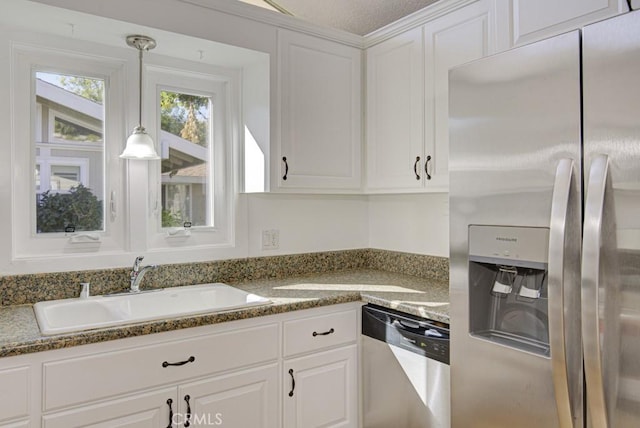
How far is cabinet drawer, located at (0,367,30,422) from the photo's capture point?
1.33m

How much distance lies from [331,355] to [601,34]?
1553 mm

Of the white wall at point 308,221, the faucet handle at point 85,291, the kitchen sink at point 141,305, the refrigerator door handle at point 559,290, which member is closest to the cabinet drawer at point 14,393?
the kitchen sink at point 141,305

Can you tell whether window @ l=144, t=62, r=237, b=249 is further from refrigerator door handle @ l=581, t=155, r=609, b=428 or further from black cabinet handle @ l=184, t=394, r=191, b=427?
refrigerator door handle @ l=581, t=155, r=609, b=428

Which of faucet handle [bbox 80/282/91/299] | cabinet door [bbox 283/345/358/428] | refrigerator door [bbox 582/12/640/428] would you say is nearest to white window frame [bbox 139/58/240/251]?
faucet handle [bbox 80/282/91/299]

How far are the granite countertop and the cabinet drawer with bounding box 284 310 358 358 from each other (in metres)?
0.08

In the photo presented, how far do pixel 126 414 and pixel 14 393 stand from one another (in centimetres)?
35

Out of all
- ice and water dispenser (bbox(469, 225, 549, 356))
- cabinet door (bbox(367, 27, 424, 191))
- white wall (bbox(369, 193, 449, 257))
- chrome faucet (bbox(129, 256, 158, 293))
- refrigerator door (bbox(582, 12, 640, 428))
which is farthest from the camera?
white wall (bbox(369, 193, 449, 257))

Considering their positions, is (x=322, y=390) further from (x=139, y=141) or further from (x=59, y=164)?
(x=59, y=164)

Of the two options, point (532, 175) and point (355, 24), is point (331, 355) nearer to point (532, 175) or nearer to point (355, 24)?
point (532, 175)

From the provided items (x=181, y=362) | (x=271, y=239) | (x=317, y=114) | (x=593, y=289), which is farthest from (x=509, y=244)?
(x=271, y=239)

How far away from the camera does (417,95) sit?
2203 mm

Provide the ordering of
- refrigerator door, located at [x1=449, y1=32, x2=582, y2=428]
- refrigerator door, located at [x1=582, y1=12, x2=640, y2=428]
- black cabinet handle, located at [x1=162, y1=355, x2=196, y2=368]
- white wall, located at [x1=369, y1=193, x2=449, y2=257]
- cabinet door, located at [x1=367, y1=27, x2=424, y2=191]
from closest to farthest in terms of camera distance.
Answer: refrigerator door, located at [x1=582, y1=12, x2=640, y2=428] < refrigerator door, located at [x1=449, y1=32, x2=582, y2=428] < black cabinet handle, located at [x1=162, y1=355, x2=196, y2=368] < cabinet door, located at [x1=367, y1=27, x2=424, y2=191] < white wall, located at [x1=369, y1=193, x2=449, y2=257]

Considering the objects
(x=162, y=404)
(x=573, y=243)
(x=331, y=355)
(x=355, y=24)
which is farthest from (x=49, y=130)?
(x=573, y=243)

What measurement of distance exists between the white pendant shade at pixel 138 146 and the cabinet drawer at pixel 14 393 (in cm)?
94
